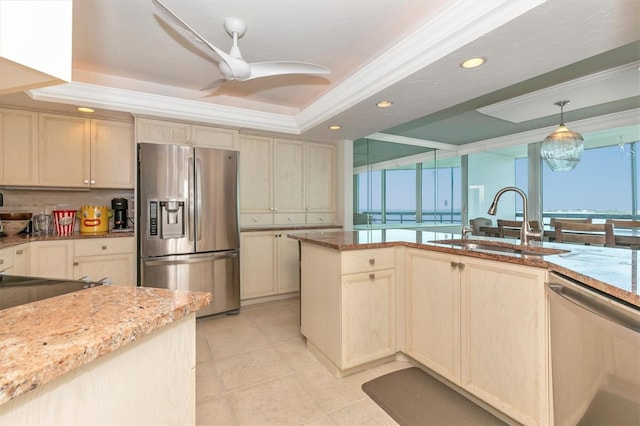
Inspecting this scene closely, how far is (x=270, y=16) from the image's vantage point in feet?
6.60

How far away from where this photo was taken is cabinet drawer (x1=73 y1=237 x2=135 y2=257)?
2.77 meters

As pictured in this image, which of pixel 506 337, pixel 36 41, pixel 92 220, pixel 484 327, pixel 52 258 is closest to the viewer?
pixel 36 41

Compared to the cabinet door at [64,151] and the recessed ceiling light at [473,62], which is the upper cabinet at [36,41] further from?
the cabinet door at [64,151]

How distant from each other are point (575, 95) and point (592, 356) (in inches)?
136

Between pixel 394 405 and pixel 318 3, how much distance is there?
254 centimetres

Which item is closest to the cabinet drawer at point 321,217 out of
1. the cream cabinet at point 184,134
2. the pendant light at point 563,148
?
the cream cabinet at point 184,134

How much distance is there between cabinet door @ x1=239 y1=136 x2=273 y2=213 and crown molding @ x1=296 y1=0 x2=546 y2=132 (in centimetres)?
117

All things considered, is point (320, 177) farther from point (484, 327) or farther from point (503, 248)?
point (484, 327)

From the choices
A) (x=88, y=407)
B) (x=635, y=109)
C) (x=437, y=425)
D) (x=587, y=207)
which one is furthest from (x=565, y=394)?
(x=587, y=207)

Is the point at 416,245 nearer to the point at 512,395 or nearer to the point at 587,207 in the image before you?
the point at 512,395

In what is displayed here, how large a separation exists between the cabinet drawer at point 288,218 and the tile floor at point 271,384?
145cm

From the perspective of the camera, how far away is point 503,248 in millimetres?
1923

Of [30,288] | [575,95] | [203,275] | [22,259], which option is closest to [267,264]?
[203,275]

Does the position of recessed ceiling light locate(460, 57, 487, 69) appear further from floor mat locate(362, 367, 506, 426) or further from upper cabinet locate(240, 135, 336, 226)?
upper cabinet locate(240, 135, 336, 226)
